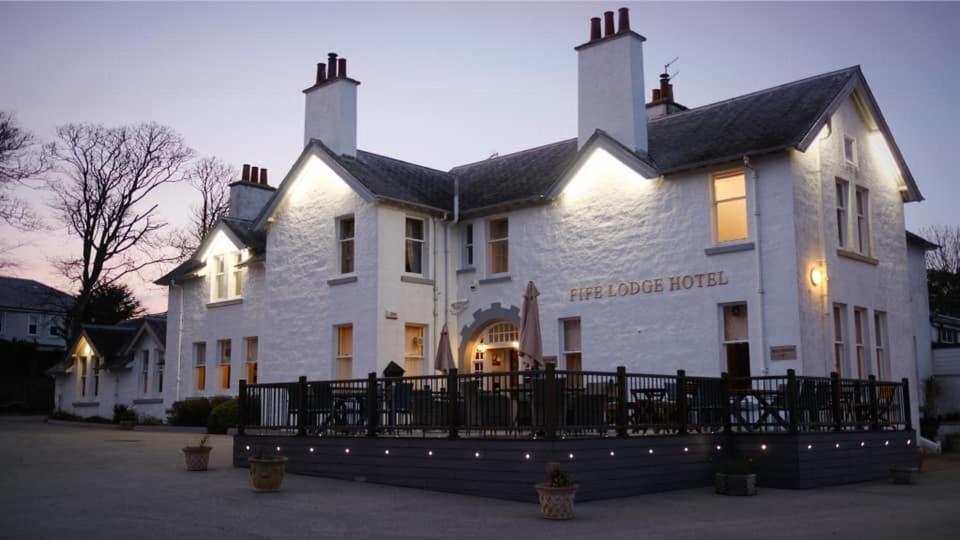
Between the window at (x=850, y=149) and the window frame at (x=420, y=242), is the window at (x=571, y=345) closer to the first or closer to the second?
the window frame at (x=420, y=242)

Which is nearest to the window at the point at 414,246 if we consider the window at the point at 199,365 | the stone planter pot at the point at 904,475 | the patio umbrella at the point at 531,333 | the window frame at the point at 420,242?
the window frame at the point at 420,242

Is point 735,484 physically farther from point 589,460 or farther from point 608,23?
point 608,23

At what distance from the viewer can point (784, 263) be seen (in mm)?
19828

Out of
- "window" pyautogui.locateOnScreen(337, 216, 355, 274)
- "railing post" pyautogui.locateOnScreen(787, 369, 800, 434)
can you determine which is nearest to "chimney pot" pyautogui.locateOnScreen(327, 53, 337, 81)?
"window" pyautogui.locateOnScreen(337, 216, 355, 274)

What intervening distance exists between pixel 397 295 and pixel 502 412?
10274 millimetres

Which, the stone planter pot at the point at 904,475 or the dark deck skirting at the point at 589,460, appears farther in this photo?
the stone planter pot at the point at 904,475

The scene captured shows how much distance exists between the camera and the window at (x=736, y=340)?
20453mm

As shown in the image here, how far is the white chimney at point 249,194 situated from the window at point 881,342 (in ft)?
68.2

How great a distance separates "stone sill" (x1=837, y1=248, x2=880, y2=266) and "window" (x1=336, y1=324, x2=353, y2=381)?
1284 centimetres

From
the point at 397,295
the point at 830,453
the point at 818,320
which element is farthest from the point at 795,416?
the point at 397,295

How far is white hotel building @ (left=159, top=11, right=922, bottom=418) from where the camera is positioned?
67.1ft

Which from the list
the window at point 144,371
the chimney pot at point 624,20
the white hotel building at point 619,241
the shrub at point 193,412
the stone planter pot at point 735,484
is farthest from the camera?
the window at point 144,371

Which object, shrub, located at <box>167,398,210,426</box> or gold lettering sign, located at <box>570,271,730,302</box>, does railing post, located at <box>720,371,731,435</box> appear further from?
shrub, located at <box>167,398,210,426</box>

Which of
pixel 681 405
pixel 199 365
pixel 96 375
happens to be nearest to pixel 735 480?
pixel 681 405
